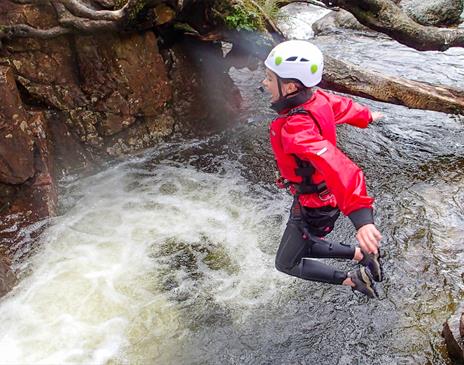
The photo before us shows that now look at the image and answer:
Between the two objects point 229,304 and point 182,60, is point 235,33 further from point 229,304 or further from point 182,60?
point 229,304

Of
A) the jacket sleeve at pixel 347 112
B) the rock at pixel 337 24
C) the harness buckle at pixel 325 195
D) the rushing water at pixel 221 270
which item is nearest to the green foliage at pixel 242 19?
the rushing water at pixel 221 270

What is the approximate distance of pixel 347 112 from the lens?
4.02m

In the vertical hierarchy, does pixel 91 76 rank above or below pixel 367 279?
above

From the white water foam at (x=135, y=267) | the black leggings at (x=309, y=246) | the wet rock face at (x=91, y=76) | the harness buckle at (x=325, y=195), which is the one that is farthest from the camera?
the wet rock face at (x=91, y=76)

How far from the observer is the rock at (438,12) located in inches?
575

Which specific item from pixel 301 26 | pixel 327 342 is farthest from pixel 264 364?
pixel 301 26

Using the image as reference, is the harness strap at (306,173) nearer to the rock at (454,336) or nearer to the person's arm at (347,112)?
the person's arm at (347,112)

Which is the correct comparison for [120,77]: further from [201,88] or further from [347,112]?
[347,112]

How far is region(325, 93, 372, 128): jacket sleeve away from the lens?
13.1ft

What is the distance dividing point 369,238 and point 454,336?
4.86 feet

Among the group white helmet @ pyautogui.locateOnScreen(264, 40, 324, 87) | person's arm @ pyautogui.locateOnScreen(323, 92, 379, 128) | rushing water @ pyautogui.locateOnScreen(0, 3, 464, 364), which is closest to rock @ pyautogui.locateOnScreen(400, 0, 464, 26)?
rushing water @ pyautogui.locateOnScreen(0, 3, 464, 364)

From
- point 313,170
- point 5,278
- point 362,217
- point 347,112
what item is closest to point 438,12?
point 347,112

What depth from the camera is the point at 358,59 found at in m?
11.5

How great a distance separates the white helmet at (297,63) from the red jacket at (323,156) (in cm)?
19
